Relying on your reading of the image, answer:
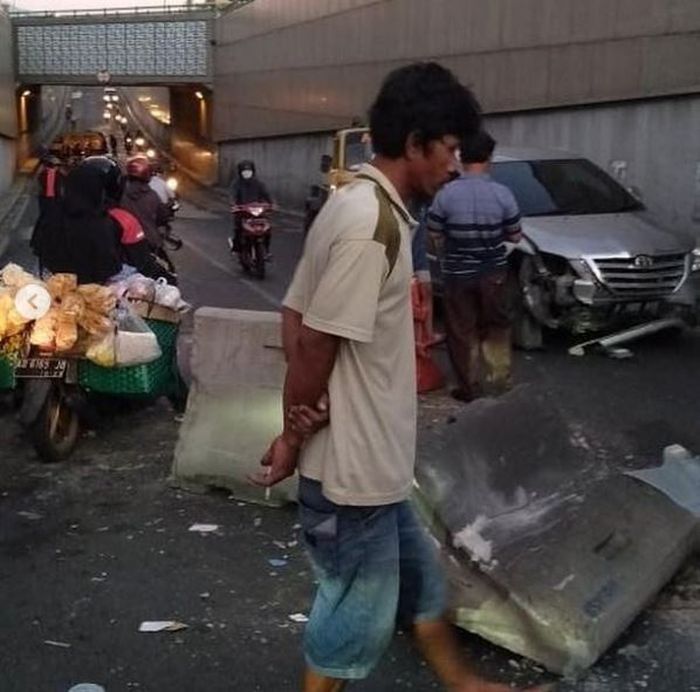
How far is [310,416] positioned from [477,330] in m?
5.34

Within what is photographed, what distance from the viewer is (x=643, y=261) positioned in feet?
32.7

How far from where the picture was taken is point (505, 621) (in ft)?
13.5

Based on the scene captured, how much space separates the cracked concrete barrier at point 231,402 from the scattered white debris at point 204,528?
33cm

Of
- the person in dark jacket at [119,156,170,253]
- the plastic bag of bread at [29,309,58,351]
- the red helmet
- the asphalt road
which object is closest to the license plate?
the plastic bag of bread at [29,309,58,351]

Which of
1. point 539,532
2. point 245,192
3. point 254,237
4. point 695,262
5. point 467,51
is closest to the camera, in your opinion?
point 539,532

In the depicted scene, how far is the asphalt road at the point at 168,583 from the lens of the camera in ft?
13.5

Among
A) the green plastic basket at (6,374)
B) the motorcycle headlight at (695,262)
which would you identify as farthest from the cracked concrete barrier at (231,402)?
the motorcycle headlight at (695,262)

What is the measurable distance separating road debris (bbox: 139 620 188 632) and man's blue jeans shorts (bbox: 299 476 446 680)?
51.5 inches

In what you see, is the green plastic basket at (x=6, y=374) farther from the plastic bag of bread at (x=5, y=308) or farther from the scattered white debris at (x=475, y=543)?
the scattered white debris at (x=475, y=543)

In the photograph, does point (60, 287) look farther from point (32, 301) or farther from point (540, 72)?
point (540, 72)

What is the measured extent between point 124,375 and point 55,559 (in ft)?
5.26

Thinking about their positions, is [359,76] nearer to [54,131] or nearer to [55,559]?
[55,559]

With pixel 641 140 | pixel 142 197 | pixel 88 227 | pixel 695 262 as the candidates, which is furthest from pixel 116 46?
pixel 88 227

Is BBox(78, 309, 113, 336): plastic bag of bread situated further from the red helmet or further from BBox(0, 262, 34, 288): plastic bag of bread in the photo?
the red helmet
